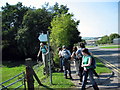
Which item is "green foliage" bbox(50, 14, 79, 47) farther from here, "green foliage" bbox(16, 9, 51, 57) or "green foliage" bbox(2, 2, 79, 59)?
"green foliage" bbox(16, 9, 51, 57)

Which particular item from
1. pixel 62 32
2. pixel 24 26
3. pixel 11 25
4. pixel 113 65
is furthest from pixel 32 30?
pixel 113 65

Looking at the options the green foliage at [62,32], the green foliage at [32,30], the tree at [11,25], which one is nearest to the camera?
the green foliage at [62,32]

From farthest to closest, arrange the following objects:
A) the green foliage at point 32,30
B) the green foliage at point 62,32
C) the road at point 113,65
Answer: the green foliage at point 32,30, the green foliage at point 62,32, the road at point 113,65

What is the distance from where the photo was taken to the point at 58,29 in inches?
669

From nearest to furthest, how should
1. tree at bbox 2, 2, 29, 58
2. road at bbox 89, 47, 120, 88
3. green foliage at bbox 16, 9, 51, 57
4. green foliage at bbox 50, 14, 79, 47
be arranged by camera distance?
road at bbox 89, 47, 120, 88 < green foliage at bbox 50, 14, 79, 47 < green foliage at bbox 16, 9, 51, 57 < tree at bbox 2, 2, 29, 58

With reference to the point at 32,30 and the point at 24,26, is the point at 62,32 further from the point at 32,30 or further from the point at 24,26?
the point at 24,26

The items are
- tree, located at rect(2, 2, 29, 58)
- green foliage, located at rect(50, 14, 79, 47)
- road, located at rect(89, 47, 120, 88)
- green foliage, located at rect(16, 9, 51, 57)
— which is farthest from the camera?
tree, located at rect(2, 2, 29, 58)

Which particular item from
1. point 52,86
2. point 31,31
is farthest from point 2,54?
point 52,86

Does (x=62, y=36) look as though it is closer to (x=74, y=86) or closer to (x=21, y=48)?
(x=74, y=86)

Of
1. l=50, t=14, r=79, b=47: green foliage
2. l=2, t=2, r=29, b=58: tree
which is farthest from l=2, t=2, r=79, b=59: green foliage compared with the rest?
l=50, t=14, r=79, b=47: green foliage

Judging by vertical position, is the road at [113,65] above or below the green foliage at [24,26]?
below

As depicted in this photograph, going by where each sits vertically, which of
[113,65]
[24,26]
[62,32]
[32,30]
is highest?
[24,26]

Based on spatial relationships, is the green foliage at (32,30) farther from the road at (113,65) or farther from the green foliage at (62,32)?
the road at (113,65)

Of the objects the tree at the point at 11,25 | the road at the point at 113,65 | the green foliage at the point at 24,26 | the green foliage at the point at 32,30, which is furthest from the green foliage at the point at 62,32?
the tree at the point at 11,25
